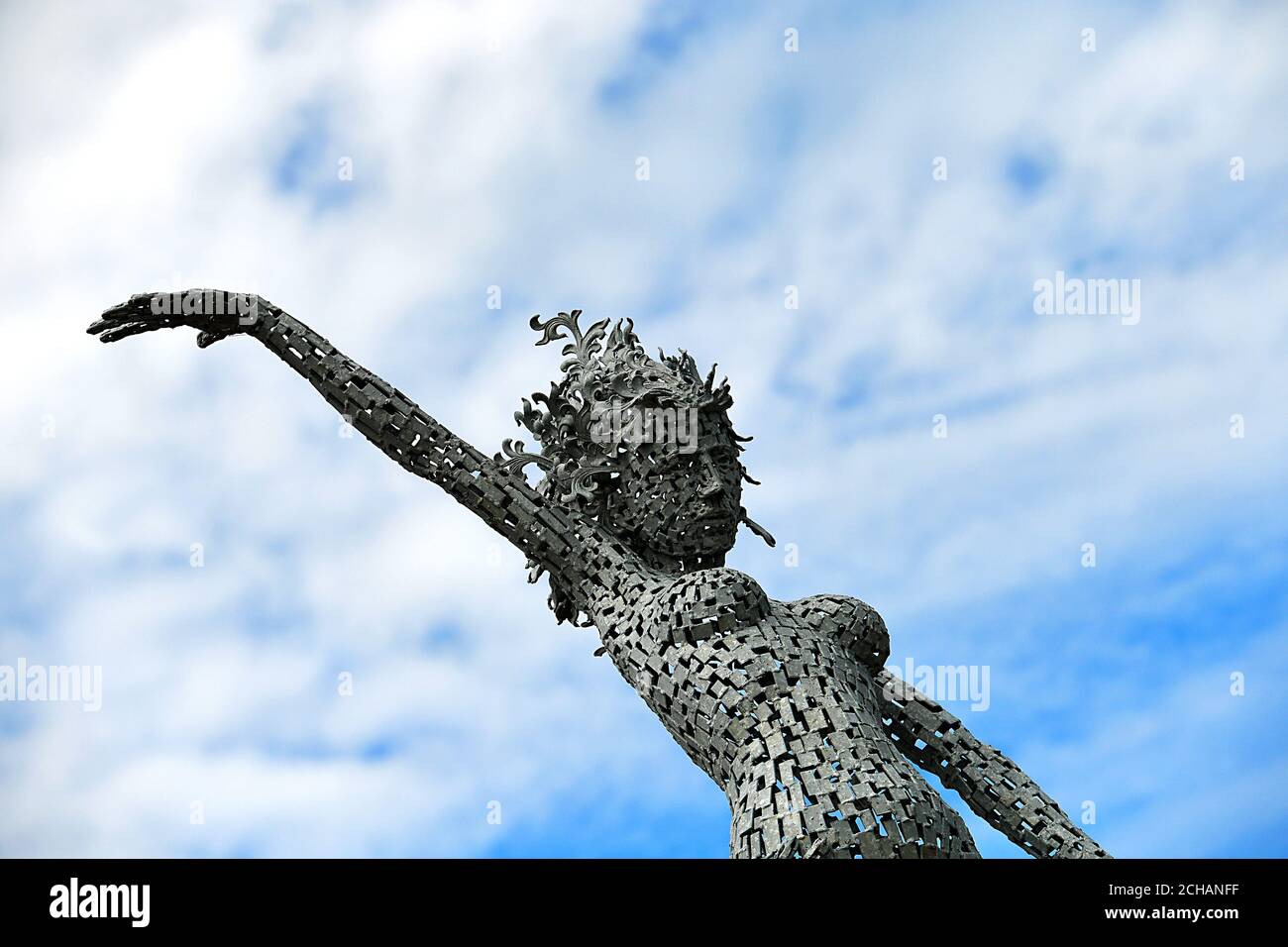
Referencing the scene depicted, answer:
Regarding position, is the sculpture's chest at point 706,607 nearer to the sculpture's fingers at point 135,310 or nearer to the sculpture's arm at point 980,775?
the sculpture's arm at point 980,775

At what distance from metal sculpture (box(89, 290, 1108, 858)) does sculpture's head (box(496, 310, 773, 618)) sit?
0.4 inches

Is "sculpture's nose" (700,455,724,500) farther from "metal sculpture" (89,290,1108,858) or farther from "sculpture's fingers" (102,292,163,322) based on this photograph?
"sculpture's fingers" (102,292,163,322)

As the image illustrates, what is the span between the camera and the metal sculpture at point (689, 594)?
20.3 ft

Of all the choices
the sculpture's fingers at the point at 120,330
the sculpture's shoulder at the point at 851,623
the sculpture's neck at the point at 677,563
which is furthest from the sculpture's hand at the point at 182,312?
the sculpture's shoulder at the point at 851,623

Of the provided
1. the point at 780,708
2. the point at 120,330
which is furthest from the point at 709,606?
the point at 120,330

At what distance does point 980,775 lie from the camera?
292 inches

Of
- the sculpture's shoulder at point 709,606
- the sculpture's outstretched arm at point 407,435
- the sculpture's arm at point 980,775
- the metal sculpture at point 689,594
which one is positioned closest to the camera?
the metal sculpture at point 689,594

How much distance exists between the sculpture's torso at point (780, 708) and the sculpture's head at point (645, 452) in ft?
1.03

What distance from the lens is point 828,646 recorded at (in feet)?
22.6

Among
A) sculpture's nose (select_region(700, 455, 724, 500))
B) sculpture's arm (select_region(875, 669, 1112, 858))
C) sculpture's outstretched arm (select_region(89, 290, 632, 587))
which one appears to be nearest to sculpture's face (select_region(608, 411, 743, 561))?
sculpture's nose (select_region(700, 455, 724, 500))

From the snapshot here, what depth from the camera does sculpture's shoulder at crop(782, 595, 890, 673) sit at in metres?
7.16

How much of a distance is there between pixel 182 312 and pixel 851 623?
152 inches
